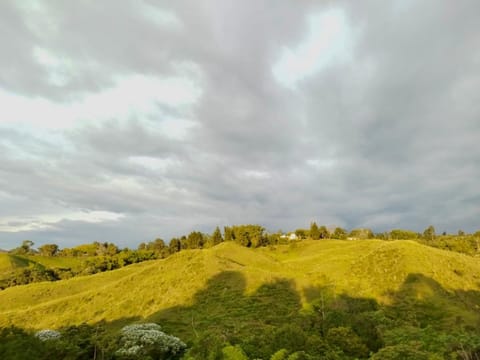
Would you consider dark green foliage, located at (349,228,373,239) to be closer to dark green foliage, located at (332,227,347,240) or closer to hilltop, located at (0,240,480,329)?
dark green foliage, located at (332,227,347,240)

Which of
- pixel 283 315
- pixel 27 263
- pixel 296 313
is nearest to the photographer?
pixel 296 313

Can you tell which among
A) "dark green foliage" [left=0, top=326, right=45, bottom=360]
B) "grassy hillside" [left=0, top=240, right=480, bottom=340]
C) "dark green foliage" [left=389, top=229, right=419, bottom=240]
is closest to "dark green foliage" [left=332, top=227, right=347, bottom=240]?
"dark green foliage" [left=389, top=229, right=419, bottom=240]

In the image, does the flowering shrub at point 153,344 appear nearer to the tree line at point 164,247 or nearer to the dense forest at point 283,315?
the dense forest at point 283,315

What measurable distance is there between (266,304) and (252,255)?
28732 mm

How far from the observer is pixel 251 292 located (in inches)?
1496

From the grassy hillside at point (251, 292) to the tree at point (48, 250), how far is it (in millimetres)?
79999

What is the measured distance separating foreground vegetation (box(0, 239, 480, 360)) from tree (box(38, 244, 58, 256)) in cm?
7482

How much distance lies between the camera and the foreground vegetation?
1159cm

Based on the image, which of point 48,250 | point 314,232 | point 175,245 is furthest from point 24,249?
point 314,232

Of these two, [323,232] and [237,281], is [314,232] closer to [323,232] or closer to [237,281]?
[323,232]

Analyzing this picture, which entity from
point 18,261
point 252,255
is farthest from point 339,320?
point 18,261

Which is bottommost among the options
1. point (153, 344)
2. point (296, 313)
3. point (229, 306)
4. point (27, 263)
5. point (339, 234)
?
point (229, 306)

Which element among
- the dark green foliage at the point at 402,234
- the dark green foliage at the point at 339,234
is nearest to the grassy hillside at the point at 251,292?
the dark green foliage at the point at 339,234

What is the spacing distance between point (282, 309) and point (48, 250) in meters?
126
